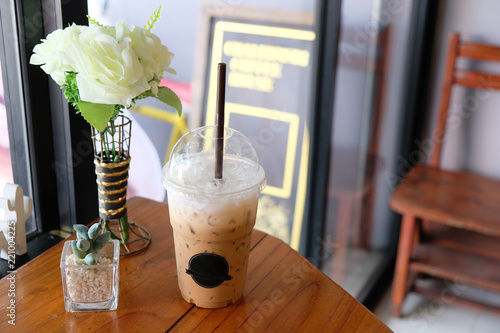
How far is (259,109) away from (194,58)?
32cm

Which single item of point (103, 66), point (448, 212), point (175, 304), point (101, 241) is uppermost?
point (103, 66)

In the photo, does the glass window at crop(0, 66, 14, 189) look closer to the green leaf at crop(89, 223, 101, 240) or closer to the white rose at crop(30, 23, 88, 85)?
the white rose at crop(30, 23, 88, 85)

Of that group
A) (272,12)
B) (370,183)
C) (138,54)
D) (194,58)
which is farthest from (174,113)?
(370,183)

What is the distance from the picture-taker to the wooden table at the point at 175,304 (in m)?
0.81

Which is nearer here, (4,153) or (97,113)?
(97,113)

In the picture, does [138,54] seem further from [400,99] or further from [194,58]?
[400,99]

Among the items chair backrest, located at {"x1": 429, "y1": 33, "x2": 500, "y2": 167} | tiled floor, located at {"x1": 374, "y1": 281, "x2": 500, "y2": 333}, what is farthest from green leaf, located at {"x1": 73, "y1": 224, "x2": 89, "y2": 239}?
chair backrest, located at {"x1": 429, "y1": 33, "x2": 500, "y2": 167}

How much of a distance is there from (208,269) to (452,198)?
4.75 ft

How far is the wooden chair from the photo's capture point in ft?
6.61

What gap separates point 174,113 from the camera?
5.04 feet

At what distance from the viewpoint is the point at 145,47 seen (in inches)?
33.5

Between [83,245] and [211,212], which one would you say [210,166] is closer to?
[211,212]

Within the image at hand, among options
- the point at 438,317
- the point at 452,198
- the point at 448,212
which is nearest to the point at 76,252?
the point at 448,212

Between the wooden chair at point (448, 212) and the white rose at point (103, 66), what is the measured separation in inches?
56.4
